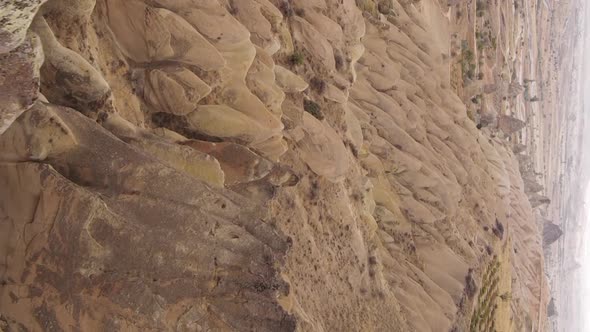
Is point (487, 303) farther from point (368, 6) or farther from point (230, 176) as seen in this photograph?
point (230, 176)

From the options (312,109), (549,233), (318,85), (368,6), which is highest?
(368,6)

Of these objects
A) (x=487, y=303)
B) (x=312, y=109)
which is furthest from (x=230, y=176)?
(x=487, y=303)

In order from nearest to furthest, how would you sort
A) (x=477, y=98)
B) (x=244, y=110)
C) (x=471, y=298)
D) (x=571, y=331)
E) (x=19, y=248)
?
(x=19, y=248)
(x=244, y=110)
(x=471, y=298)
(x=477, y=98)
(x=571, y=331)

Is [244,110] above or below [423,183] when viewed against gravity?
above

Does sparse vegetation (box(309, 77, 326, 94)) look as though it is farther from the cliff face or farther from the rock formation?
the rock formation

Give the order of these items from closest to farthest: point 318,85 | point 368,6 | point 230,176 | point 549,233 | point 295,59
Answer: point 230,176 → point 295,59 → point 318,85 → point 368,6 → point 549,233

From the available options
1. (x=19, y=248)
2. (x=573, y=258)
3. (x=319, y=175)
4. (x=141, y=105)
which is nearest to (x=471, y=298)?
(x=319, y=175)

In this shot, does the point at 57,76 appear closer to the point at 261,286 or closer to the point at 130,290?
the point at 130,290

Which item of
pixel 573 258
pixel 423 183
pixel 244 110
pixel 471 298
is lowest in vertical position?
pixel 573 258
